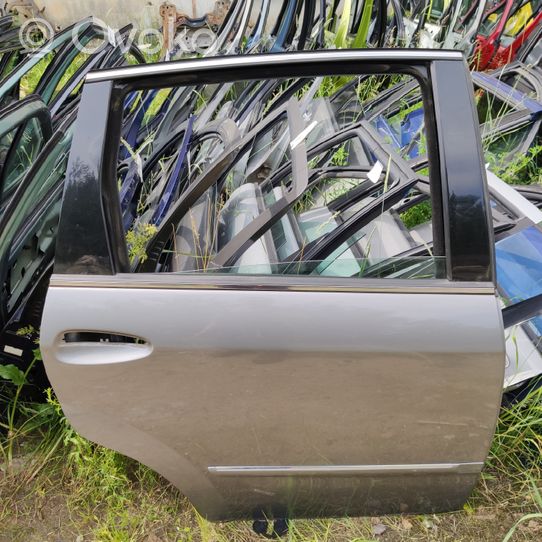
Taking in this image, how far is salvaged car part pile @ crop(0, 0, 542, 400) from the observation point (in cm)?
168

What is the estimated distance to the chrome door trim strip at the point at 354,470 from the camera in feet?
4.80

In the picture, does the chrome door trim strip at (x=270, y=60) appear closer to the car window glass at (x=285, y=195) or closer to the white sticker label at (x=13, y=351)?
the car window glass at (x=285, y=195)

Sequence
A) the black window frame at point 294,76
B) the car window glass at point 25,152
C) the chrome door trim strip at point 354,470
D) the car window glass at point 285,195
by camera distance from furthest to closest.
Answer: the car window glass at point 25,152 < the car window glass at point 285,195 < the chrome door trim strip at point 354,470 < the black window frame at point 294,76

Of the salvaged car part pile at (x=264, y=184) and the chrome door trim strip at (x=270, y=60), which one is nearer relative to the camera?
the chrome door trim strip at (x=270, y=60)

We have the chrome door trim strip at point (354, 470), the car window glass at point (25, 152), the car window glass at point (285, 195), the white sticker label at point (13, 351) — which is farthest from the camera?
the car window glass at point (25, 152)

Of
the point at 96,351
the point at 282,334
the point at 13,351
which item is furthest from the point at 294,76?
the point at 13,351

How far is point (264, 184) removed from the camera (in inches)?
97.4

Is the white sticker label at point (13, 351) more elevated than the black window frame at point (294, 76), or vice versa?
the black window frame at point (294, 76)

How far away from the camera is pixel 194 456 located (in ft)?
4.75

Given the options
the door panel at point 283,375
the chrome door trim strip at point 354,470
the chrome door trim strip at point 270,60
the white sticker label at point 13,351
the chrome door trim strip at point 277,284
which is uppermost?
the chrome door trim strip at point 270,60

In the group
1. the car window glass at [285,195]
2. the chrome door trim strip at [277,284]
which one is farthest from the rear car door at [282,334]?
the car window glass at [285,195]

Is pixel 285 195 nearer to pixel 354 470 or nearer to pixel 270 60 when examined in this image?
pixel 270 60

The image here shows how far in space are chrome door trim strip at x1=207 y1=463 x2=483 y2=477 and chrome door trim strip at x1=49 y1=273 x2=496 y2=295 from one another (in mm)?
537

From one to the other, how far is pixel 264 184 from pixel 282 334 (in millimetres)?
1325
